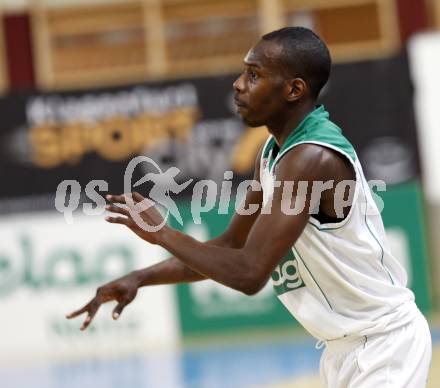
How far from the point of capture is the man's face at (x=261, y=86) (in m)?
3.52

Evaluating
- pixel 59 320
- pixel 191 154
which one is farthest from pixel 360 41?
pixel 59 320

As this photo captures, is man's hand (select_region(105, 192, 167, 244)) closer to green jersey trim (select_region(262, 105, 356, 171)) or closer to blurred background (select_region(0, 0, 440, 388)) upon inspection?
green jersey trim (select_region(262, 105, 356, 171))

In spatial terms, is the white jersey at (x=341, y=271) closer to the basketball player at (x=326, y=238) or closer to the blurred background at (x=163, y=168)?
the basketball player at (x=326, y=238)

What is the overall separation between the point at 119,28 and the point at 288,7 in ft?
8.55

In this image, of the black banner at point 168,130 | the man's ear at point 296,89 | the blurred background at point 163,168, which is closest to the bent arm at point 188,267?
the man's ear at point 296,89

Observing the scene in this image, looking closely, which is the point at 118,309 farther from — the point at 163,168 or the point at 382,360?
the point at 163,168

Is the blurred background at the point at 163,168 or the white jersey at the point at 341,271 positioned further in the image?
the blurred background at the point at 163,168

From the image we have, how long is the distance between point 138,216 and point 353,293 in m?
0.86

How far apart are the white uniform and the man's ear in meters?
0.09

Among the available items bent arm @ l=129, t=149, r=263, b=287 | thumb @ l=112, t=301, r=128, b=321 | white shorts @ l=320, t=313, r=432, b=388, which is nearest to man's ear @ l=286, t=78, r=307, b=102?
bent arm @ l=129, t=149, r=263, b=287

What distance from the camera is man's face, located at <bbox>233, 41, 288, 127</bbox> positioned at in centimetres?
352

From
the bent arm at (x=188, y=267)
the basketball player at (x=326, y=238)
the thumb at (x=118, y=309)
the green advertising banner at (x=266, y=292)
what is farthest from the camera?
the green advertising banner at (x=266, y=292)

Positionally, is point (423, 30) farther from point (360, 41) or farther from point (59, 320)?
point (59, 320)

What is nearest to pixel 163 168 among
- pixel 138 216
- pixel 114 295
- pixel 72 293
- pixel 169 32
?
pixel 72 293
